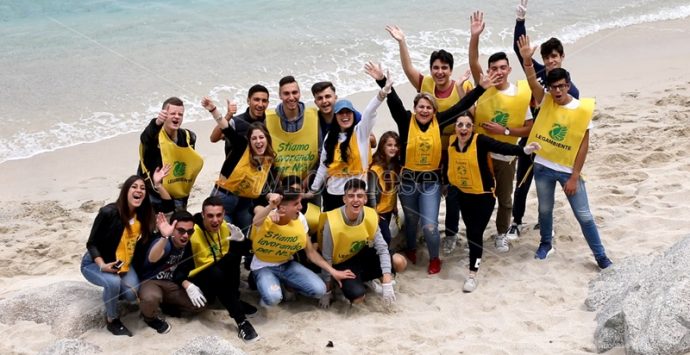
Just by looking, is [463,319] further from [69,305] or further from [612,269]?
[69,305]

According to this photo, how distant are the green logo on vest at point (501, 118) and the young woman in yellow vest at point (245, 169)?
5.96 feet

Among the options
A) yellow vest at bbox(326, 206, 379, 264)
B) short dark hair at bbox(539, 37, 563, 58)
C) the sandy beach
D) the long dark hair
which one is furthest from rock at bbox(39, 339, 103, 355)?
short dark hair at bbox(539, 37, 563, 58)

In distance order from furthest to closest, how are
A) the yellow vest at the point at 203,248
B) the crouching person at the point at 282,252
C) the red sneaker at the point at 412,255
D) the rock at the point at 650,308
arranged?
the red sneaker at the point at 412,255 → the crouching person at the point at 282,252 → the yellow vest at the point at 203,248 → the rock at the point at 650,308

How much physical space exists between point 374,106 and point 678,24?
1060 centimetres

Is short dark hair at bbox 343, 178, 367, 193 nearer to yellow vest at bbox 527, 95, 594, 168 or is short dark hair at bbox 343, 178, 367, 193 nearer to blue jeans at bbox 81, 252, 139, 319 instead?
yellow vest at bbox 527, 95, 594, 168

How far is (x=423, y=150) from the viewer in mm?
5680

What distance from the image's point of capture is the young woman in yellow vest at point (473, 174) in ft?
18.1

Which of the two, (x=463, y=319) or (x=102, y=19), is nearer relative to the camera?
(x=463, y=319)

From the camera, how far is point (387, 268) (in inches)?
219

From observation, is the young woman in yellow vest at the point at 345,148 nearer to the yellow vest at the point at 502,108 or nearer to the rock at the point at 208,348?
the yellow vest at the point at 502,108

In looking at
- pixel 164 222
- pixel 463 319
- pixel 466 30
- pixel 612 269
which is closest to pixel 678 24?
pixel 466 30

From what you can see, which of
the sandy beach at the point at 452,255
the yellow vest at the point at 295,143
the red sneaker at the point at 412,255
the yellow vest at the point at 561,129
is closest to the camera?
the sandy beach at the point at 452,255

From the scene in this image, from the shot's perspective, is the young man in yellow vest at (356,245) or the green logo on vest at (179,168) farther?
the green logo on vest at (179,168)

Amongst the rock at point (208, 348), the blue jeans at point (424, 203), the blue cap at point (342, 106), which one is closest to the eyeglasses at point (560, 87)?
the blue jeans at point (424, 203)
